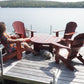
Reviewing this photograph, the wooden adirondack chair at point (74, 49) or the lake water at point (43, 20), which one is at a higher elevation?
the wooden adirondack chair at point (74, 49)

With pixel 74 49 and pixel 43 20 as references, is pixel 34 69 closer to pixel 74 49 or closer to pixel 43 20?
pixel 74 49

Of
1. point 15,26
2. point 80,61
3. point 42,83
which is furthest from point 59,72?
point 15,26

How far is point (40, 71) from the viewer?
2.62m

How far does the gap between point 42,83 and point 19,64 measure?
0.78 m

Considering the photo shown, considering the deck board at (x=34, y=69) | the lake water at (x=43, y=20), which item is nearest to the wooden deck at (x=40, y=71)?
the deck board at (x=34, y=69)

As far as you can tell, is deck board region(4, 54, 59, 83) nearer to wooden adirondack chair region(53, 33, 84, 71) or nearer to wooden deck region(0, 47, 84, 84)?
wooden deck region(0, 47, 84, 84)

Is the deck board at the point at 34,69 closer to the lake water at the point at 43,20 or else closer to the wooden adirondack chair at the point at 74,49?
the wooden adirondack chair at the point at 74,49

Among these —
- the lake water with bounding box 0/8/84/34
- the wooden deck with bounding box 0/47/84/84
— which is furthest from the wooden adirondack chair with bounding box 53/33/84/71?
the lake water with bounding box 0/8/84/34

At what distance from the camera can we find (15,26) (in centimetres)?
408

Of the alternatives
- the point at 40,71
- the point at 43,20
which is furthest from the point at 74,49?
the point at 43,20

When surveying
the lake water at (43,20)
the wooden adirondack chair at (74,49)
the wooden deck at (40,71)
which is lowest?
the lake water at (43,20)

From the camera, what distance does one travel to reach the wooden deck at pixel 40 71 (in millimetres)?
2361

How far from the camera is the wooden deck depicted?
2.36 meters

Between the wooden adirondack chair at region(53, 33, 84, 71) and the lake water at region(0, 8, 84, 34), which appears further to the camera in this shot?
the lake water at region(0, 8, 84, 34)
